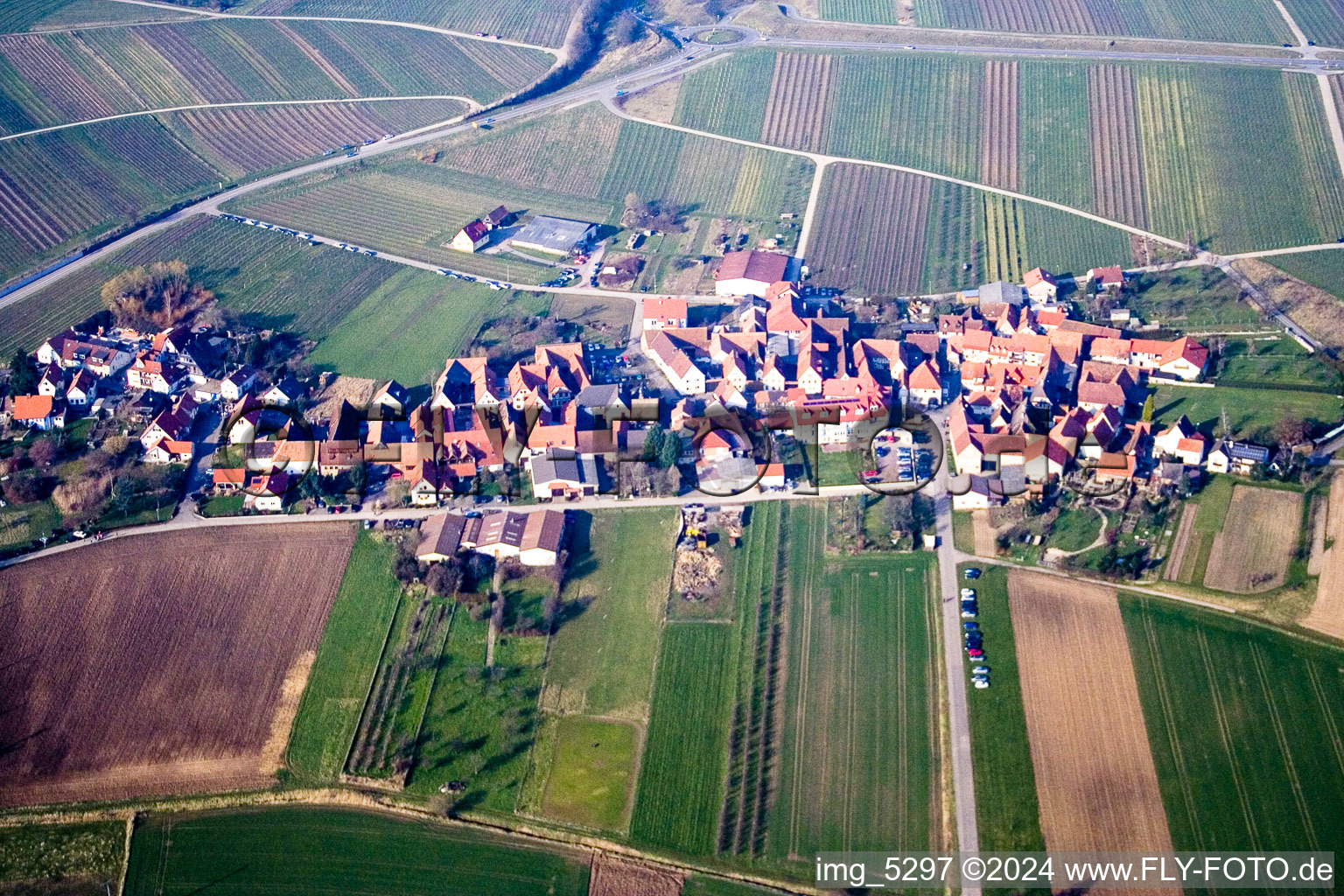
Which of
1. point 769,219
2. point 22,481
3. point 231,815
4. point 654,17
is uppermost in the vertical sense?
point 654,17

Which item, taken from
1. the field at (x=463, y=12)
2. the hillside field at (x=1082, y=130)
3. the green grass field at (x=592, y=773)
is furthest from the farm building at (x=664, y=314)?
the field at (x=463, y=12)

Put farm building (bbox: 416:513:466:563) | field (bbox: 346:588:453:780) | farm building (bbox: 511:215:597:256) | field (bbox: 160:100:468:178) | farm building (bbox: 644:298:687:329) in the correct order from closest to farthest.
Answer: field (bbox: 346:588:453:780) → farm building (bbox: 416:513:466:563) → farm building (bbox: 644:298:687:329) → farm building (bbox: 511:215:597:256) → field (bbox: 160:100:468:178)

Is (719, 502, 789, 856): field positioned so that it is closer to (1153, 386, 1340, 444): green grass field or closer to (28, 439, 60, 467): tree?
→ (1153, 386, 1340, 444): green grass field

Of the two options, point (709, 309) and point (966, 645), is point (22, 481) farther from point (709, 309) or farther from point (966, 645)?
point (966, 645)

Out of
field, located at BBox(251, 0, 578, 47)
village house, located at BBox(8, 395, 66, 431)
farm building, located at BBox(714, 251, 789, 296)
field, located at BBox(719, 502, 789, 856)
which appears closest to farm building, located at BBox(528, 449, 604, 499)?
field, located at BBox(719, 502, 789, 856)

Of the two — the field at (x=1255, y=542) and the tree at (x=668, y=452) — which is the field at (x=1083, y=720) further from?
the tree at (x=668, y=452)

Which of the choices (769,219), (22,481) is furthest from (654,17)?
(22,481)

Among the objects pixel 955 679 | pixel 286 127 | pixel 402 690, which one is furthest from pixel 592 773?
pixel 286 127
